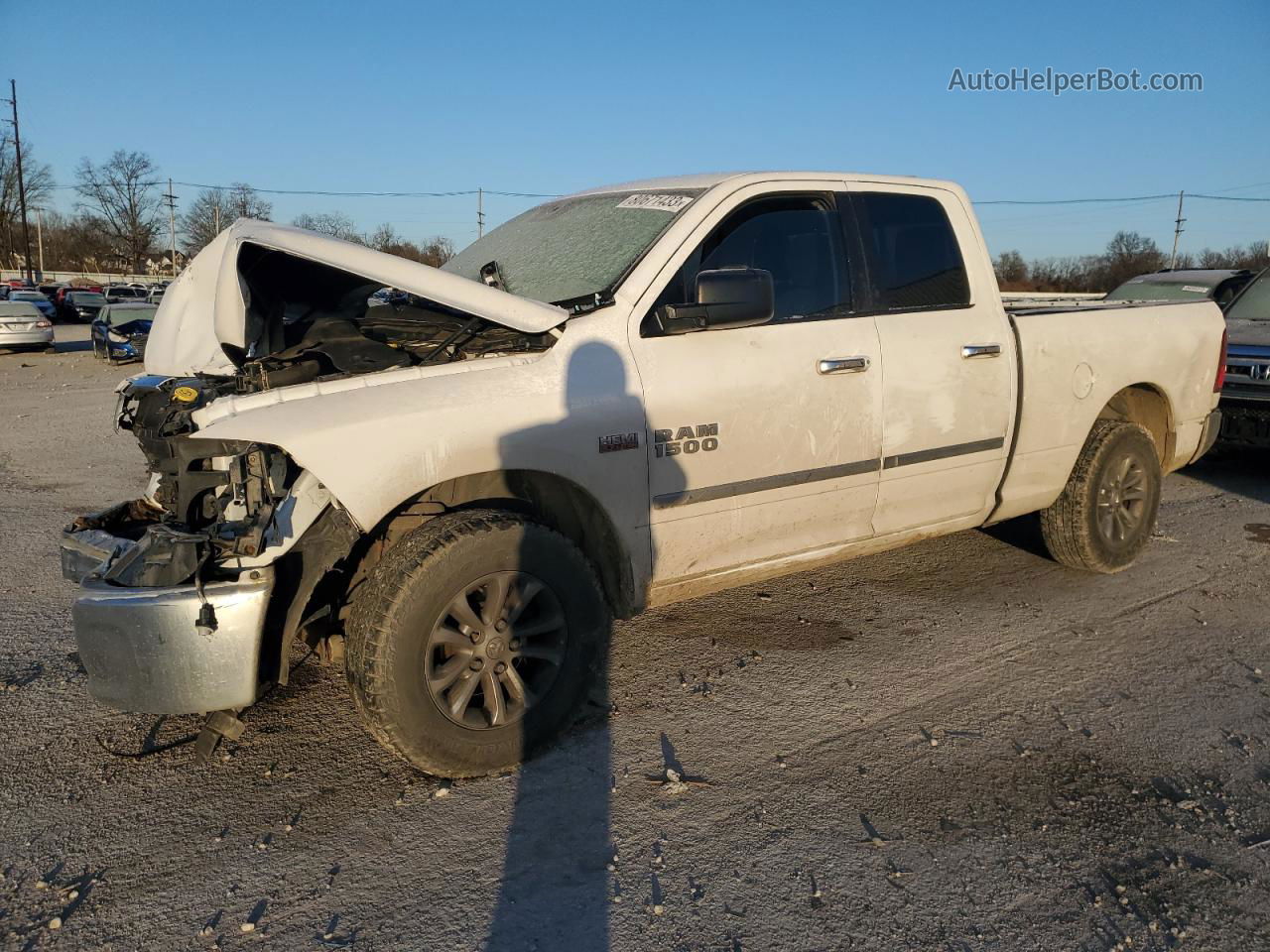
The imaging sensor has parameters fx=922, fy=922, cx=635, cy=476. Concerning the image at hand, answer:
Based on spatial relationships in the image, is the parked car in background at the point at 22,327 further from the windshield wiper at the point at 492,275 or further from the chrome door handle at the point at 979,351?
the chrome door handle at the point at 979,351

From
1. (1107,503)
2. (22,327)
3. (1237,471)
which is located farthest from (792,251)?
(22,327)

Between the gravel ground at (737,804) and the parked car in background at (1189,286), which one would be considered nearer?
the gravel ground at (737,804)

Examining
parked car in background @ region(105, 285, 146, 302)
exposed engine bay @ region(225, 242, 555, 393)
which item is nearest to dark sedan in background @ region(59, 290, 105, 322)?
parked car in background @ region(105, 285, 146, 302)

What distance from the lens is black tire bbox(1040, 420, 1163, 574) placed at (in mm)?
5156

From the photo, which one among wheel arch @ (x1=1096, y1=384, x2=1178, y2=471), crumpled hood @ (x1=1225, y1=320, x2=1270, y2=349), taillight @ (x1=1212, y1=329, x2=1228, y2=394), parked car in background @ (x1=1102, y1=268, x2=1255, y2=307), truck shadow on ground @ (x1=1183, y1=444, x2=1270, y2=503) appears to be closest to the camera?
wheel arch @ (x1=1096, y1=384, x2=1178, y2=471)

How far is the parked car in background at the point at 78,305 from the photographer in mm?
39594

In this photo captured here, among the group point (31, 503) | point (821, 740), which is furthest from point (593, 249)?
point (31, 503)

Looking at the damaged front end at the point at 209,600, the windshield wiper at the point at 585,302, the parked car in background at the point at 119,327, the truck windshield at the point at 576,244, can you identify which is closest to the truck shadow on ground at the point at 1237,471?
the truck windshield at the point at 576,244

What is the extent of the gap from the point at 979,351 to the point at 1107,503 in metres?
1.54

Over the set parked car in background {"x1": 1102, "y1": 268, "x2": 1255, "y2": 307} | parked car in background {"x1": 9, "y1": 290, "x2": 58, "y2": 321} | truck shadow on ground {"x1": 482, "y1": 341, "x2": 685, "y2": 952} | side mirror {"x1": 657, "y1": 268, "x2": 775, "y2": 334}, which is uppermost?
parked car in background {"x1": 9, "y1": 290, "x2": 58, "y2": 321}

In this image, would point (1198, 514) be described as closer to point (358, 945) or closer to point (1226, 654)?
point (1226, 654)

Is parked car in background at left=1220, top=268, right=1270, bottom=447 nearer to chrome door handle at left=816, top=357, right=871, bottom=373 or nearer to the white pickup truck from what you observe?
the white pickup truck

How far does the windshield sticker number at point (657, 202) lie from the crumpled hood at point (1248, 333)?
623 centimetres

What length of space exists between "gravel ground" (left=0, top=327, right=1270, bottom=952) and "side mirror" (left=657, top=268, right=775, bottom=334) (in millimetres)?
1564
